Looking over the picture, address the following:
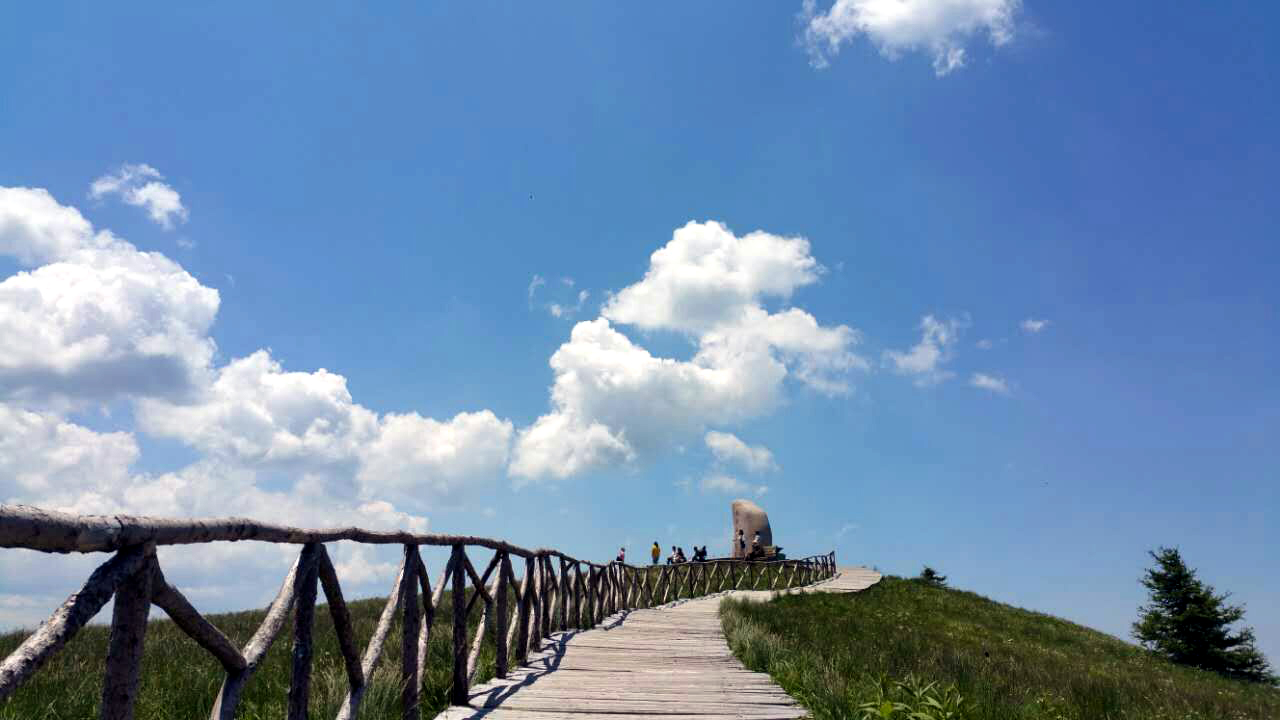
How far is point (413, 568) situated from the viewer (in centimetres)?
598

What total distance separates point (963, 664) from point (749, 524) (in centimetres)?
2999

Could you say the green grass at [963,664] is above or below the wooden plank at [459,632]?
below

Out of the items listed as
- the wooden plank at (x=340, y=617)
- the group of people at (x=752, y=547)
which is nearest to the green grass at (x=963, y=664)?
the wooden plank at (x=340, y=617)

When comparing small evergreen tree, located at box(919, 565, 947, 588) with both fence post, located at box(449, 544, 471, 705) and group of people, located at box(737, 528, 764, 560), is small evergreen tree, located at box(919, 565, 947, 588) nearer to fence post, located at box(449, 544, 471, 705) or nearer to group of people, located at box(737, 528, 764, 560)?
group of people, located at box(737, 528, 764, 560)

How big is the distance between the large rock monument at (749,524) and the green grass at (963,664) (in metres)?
11.0

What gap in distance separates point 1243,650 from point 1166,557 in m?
3.30

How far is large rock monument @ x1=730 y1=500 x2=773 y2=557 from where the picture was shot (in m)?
40.9

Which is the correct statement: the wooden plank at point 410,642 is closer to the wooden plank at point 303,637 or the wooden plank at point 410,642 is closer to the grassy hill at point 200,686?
the grassy hill at point 200,686

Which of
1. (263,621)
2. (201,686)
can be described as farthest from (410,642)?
(201,686)

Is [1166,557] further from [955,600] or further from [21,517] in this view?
[21,517]

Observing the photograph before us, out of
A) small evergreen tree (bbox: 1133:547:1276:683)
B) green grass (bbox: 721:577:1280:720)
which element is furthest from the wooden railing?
small evergreen tree (bbox: 1133:547:1276:683)

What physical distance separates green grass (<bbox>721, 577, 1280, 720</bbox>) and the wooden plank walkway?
429 millimetres

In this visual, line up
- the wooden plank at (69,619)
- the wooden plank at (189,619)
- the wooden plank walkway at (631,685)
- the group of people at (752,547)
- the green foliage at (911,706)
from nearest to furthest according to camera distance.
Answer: the wooden plank at (69,619) → the wooden plank at (189,619) → the green foliage at (911,706) → the wooden plank walkway at (631,685) → the group of people at (752,547)

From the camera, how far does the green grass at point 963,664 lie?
748cm
